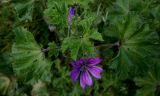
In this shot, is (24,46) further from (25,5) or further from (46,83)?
(46,83)

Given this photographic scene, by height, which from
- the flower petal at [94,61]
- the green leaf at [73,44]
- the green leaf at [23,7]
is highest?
the green leaf at [23,7]

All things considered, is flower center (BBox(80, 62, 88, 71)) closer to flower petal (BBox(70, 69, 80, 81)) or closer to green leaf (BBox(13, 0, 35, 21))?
flower petal (BBox(70, 69, 80, 81))

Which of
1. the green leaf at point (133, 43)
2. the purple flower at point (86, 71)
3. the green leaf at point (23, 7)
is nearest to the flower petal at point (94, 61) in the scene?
the purple flower at point (86, 71)

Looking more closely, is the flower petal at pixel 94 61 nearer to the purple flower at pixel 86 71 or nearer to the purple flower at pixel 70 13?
the purple flower at pixel 86 71

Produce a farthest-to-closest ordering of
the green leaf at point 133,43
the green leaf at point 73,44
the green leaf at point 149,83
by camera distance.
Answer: the green leaf at point 149,83
the green leaf at point 133,43
the green leaf at point 73,44

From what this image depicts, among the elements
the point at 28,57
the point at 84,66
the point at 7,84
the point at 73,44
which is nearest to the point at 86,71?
the point at 84,66

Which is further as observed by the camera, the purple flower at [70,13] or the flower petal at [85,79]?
the flower petal at [85,79]
